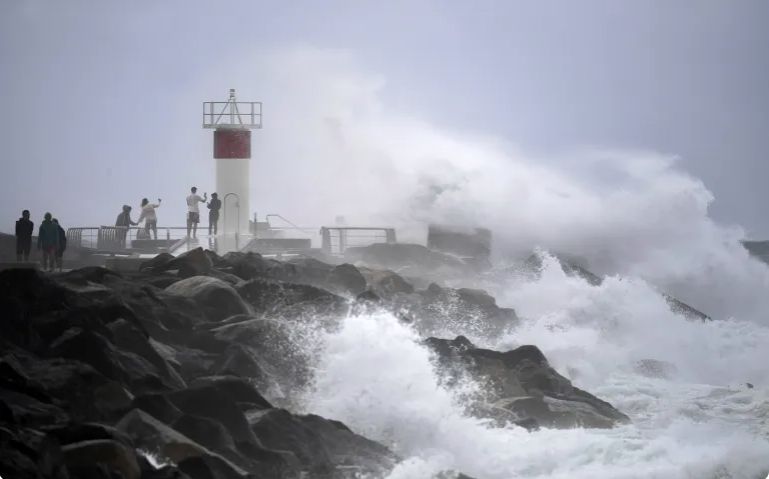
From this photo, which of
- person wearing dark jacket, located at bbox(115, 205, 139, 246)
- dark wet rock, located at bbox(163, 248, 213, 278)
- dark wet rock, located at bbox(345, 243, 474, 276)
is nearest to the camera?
person wearing dark jacket, located at bbox(115, 205, 139, 246)

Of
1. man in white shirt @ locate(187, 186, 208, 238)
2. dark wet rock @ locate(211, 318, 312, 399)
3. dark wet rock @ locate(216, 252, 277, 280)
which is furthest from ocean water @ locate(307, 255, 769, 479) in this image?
man in white shirt @ locate(187, 186, 208, 238)

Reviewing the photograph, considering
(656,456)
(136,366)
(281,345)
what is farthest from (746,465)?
(136,366)

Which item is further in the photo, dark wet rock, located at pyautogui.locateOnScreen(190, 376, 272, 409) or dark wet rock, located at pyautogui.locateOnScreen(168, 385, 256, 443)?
dark wet rock, located at pyautogui.locateOnScreen(190, 376, 272, 409)

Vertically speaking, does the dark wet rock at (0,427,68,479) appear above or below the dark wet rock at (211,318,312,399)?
below

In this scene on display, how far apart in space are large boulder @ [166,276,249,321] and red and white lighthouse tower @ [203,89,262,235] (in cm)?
141

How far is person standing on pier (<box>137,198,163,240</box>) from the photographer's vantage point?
6.72 metres

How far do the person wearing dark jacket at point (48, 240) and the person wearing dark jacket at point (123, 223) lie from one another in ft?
1.22

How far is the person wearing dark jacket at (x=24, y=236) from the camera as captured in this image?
593 cm

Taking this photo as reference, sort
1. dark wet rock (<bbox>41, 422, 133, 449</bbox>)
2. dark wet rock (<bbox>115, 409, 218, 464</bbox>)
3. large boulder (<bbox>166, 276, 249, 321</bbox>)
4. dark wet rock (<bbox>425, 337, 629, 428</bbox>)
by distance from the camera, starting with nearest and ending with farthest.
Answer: dark wet rock (<bbox>41, 422, 133, 449</bbox>) < dark wet rock (<bbox>115, 409, 218, 464</bbox>) < dark wet rock (<bbox>425, 337, 629, 428</bbox>) < large boulder (<bbox>166, 276, 249, 321</bbox>)

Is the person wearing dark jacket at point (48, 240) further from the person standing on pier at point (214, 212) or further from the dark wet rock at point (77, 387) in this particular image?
the person standing on pier at point (214, 212)

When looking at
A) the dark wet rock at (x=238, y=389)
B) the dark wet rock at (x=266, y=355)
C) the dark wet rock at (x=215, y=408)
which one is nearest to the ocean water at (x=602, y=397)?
the dark wet rock at (x=266, y=355)

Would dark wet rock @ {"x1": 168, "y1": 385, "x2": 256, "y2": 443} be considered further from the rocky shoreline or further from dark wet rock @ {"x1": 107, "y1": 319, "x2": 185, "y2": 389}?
dark wet rock @ {"x1": 107, "y1": 319, "x2": 185, "y2": 389}

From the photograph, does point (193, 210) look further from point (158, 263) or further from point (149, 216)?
point (149, 216)

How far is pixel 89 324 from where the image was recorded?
5.20 m
